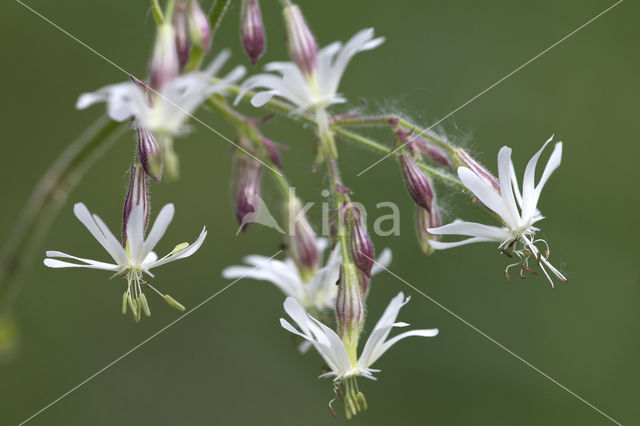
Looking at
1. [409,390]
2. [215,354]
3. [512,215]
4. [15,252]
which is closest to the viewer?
[512,215]

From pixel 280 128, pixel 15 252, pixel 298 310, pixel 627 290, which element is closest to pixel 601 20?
pixel 627 290

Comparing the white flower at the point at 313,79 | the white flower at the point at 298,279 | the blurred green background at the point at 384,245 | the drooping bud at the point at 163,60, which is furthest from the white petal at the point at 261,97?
the blurred green background at the point at 384,245

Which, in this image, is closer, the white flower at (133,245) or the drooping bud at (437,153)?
the white flower at (133,245)

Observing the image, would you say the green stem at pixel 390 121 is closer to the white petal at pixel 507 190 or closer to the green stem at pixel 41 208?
the white petal at pixel 507 190

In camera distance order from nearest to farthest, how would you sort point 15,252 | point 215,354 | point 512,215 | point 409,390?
point 512,215 → point 15,252 → point 409,390 → point 215,354

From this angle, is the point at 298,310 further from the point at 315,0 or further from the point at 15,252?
the point at 315,0

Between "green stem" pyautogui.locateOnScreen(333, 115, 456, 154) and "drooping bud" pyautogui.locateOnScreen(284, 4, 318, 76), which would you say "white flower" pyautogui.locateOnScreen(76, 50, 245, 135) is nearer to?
"drooping bud" pyautogui.locateOnScreen(284, 4, 318, 76)

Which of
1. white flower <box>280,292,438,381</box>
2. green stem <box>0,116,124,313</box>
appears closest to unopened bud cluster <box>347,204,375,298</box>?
white flower <box>280,292,438,381</box>
